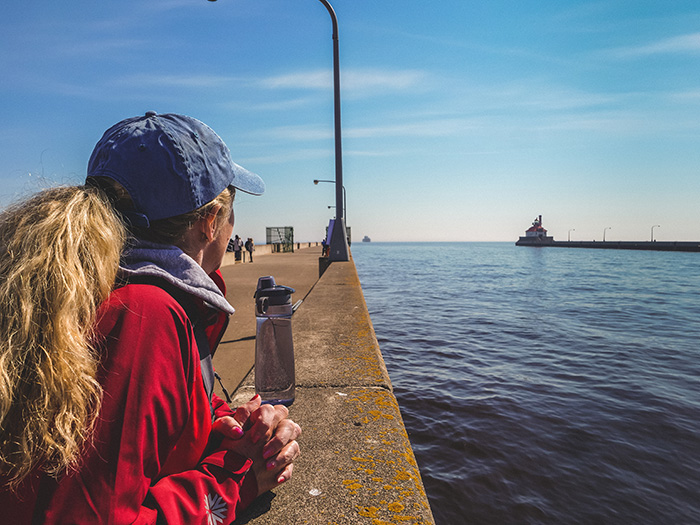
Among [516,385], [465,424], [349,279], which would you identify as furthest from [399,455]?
[349,279]

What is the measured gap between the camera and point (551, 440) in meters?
4.74

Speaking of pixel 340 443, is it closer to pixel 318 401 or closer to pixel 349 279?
Result: pixel 318 401

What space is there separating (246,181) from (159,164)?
40 cm

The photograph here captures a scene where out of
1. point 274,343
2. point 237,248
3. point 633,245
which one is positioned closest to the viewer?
point 274,343

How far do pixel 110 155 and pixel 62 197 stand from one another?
186mm

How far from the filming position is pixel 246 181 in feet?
4.97

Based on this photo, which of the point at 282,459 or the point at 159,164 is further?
the point at 282,459

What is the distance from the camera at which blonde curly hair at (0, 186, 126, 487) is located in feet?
2.67

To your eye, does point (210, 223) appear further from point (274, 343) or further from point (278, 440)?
point (274, 343)

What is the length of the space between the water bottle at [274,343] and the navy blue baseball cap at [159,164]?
0.82m

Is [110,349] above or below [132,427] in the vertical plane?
above

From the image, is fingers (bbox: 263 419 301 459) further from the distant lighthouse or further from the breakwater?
the distant lighthouse

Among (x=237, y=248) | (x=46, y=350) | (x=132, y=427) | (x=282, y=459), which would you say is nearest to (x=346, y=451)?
(x=282, y=459)

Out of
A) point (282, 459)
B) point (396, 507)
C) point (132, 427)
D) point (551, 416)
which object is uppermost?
point (132, 427)
